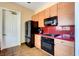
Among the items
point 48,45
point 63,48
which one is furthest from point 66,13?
point 48,45

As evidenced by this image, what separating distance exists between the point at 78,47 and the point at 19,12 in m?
2.98

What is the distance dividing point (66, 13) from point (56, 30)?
80cm

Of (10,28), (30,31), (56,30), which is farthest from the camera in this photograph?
(30,31)

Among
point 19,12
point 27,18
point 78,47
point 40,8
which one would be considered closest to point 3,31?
point 19,12

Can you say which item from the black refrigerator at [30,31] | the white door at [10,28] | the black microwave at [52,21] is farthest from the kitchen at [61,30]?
the white door at [10,28]

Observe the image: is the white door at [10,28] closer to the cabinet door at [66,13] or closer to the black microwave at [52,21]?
the black microwave at [52,21]

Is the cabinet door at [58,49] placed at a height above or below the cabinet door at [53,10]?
below

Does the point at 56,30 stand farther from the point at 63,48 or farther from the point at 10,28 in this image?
the point at 10,28

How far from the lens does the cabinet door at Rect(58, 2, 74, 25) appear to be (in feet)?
7.08

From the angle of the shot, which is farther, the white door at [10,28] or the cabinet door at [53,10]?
the white door at [10,28]

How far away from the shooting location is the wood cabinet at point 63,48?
1986mm

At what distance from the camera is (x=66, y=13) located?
7.46ft

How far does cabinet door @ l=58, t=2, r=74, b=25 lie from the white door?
1.64m

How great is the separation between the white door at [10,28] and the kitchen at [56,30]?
55 centimetres
